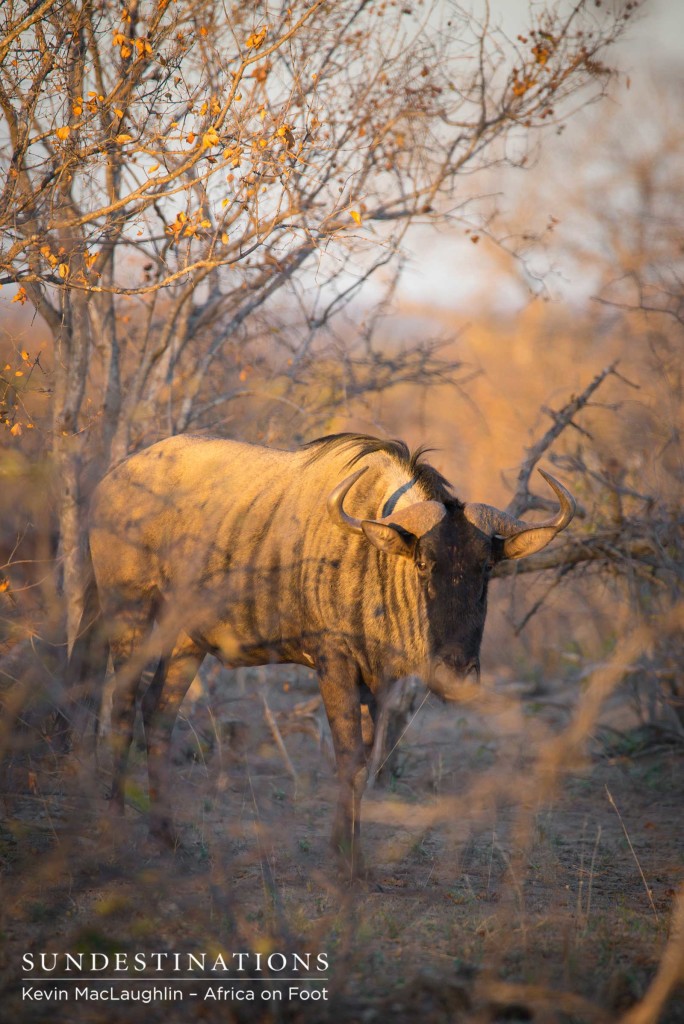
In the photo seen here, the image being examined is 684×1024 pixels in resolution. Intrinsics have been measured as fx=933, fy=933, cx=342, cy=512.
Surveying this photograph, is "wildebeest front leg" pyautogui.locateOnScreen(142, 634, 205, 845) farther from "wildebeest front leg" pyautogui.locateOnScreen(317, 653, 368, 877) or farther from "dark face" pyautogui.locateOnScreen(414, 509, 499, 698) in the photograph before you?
"dark face" pyautogui.locateOnScreen(414, 509, 499, 698)

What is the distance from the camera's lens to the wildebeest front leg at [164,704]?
502cm

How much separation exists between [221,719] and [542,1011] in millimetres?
4333

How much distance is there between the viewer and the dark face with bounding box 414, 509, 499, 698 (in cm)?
434

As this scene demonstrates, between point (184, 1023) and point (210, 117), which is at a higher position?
point (210, 117)

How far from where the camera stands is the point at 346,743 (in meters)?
4.54

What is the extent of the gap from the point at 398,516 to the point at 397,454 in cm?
62

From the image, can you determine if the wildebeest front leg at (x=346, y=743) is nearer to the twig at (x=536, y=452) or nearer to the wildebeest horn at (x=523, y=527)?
the wildebeest horn at (x=523, y=527)

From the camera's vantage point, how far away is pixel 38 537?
6156mm

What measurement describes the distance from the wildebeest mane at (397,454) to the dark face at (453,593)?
225mm

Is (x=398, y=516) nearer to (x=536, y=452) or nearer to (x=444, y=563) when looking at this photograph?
(x=444, y=563)

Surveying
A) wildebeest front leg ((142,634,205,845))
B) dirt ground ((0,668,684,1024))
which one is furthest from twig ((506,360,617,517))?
wildebeest front leg ((142,634,205,845))

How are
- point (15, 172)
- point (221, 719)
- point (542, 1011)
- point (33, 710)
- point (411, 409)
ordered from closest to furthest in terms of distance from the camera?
point (542, 1011)
point (15, 172)
point (33, 710)
point (221, 719)
point (411, 409)

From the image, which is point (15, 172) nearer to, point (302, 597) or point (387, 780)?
point (302, 597)

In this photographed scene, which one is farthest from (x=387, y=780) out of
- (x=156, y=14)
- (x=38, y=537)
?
(x=156, y=14)
